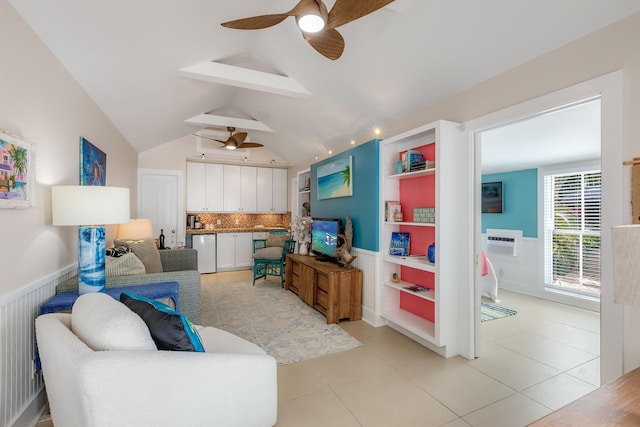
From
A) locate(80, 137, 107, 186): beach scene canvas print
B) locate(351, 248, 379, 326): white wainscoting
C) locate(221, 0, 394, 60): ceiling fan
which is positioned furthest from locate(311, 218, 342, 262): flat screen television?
locate(80, 137, 107, 186): beach scene canvas print

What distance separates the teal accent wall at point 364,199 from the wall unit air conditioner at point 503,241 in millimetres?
3179

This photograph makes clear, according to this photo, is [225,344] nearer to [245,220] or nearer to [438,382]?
[438,382]

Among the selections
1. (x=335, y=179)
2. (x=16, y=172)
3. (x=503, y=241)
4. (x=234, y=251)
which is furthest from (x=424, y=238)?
(x=234, y=251)

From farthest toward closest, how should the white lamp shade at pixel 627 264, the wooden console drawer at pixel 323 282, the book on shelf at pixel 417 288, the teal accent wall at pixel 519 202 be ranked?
the teal accent wall at pixel 519 202 < the wooden console drawer at pixel 323 282 < the book on shelf at pixel 417 288 < the white lamp shade at pixel 627 264

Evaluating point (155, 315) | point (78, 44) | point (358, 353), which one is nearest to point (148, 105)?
point (78, 44)

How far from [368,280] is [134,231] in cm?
335

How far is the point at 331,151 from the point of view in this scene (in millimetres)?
4750

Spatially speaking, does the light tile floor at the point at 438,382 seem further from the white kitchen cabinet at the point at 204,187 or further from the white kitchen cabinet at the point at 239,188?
the white kitchen cabinet at the point at 204,187

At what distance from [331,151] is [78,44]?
10.9 ft

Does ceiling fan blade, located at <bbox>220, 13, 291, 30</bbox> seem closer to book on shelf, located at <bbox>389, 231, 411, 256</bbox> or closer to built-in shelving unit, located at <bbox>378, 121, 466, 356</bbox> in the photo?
built-in shelving unit, located at <bbox>378, 121, 466, 356</bbox>

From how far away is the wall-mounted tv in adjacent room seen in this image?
5.20 m

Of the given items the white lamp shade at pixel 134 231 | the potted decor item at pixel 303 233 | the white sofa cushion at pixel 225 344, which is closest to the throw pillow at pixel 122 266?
the white sofa cushion at pixel 225 344

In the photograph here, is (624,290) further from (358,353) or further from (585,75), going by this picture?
(358,353)

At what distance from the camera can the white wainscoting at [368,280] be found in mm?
3314
